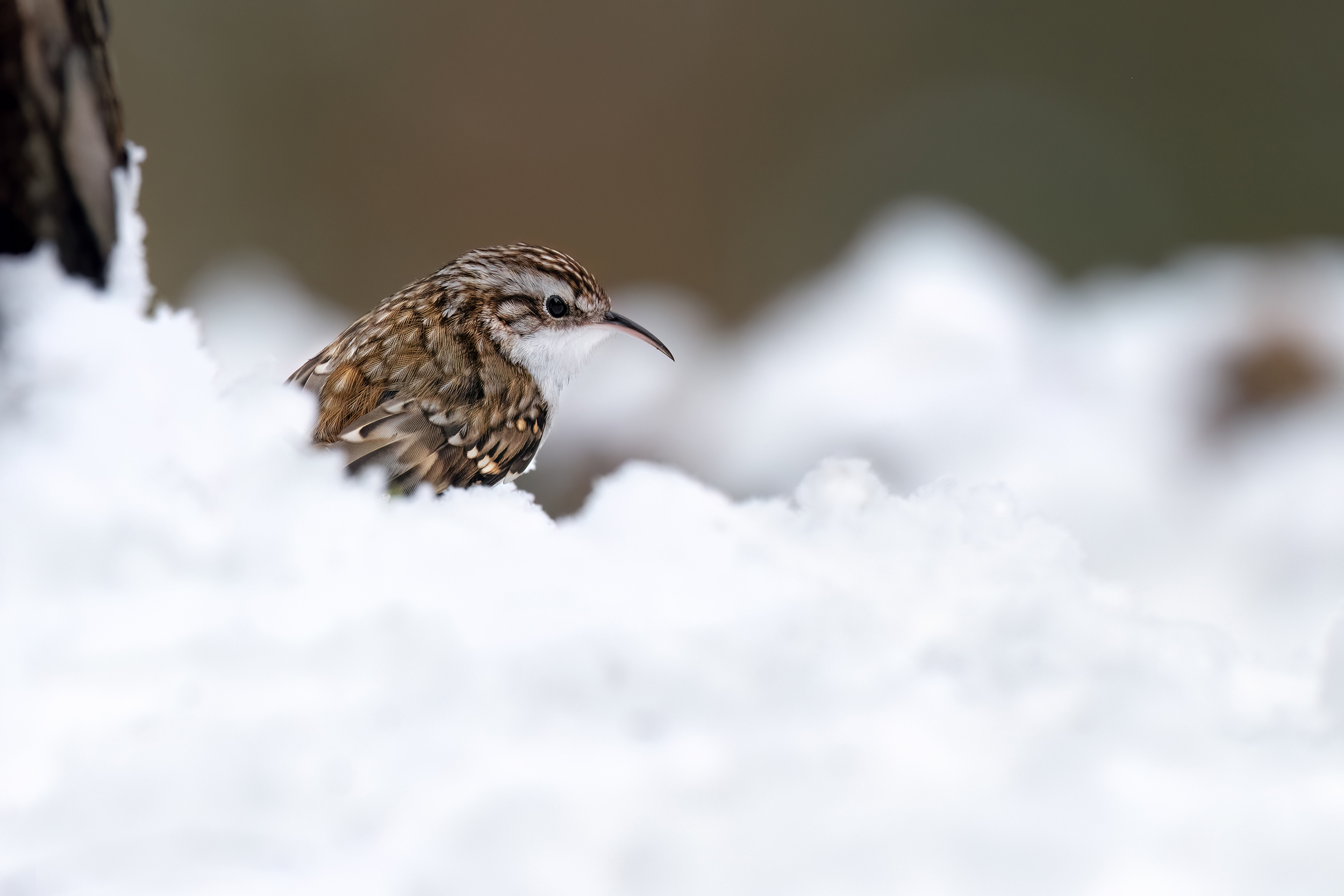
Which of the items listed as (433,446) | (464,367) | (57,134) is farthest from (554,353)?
(57,134)

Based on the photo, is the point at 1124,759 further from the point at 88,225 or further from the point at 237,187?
the point at 237,187

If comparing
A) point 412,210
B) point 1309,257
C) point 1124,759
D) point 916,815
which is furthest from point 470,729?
point 412,210

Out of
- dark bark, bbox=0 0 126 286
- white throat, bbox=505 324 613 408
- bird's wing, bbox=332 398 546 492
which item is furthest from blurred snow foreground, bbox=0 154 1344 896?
white throat, bbox=505 324 613 408

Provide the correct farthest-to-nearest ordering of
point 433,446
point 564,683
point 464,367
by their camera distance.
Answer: point 464,367
point 433,446
point 564,683

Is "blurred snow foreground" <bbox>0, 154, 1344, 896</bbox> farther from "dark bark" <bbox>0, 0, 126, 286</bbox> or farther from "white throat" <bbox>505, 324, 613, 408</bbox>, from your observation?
"white throat" <bbox>505, 324, 613, 408</bbox>

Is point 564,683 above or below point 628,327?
below

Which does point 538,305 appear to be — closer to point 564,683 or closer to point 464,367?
point 464,367

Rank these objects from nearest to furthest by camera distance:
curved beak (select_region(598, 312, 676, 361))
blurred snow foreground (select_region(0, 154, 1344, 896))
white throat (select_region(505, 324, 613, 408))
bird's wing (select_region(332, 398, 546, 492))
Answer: blurred snow foreground (select_region(0, 154, 1344, 896)) → bird's wing (select_region(332, 398, 546, 492)) → white throat (select_region(505, 324, 613, 408)) → curved beak (select_region(598, 312, 676, 361))

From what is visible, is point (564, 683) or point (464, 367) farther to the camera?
point (464, 367)

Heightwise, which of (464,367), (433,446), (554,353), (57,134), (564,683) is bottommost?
(564,683)
